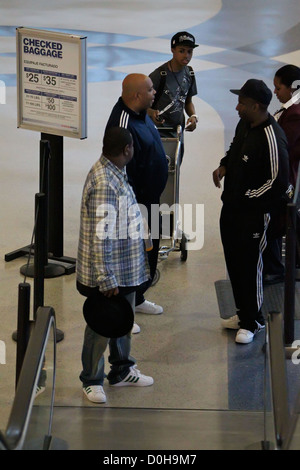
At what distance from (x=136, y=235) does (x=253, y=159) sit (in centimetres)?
117

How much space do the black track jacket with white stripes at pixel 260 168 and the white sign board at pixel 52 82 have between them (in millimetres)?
1636

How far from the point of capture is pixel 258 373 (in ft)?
20.9

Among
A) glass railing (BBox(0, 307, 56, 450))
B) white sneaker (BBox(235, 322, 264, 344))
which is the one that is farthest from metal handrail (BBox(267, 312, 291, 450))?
white sneaker (BBox(235, 322, 264, 344))

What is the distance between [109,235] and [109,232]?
0.02 m

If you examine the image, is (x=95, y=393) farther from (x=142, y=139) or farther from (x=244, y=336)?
(x=142, y=139)

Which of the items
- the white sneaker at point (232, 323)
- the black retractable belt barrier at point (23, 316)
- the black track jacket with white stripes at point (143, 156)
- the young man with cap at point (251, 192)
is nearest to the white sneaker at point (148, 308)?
the white sneaker at point (232, 323)

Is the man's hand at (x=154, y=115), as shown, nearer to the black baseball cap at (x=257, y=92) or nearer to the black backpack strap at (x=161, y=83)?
the black backpack strap at (x=161, y=83)

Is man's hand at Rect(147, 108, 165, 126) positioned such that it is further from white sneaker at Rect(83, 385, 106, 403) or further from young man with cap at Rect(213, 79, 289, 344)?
white sneaker at Rect(83, 385, 106, 403)

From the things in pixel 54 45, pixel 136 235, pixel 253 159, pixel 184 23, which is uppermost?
pixel 184 23

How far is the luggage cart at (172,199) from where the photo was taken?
8.17 metres

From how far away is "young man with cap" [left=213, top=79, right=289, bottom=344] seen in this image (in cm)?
635

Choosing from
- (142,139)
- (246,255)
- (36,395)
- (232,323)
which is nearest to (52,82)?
(142,139)
